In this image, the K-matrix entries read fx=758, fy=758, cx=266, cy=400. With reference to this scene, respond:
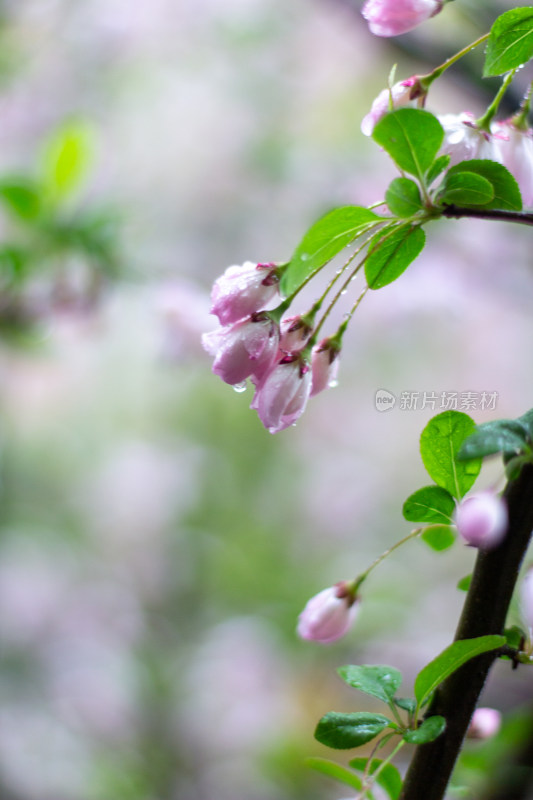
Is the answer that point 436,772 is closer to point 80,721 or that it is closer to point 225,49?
point 80,721

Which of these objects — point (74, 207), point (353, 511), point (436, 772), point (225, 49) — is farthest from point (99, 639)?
point (436, 772)

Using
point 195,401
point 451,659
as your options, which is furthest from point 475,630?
point 195,401

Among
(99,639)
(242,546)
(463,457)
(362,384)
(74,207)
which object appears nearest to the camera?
(463,457)

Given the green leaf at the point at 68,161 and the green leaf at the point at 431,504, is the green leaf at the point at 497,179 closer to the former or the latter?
the green leaf at the point at 431,504

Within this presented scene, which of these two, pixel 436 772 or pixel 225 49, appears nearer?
pixel 436 772

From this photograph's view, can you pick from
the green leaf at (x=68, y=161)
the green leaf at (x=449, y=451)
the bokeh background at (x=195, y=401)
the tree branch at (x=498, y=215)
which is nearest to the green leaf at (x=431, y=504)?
the green leaf at (x=449, y=451)

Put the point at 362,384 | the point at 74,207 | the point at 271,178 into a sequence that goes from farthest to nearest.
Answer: the point at 362,384 < the point at 271,178 < the point at 74,207
